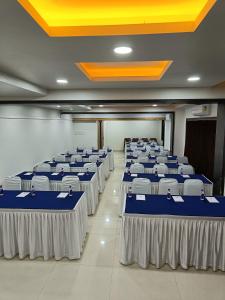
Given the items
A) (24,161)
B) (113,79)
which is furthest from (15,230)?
(24,161)

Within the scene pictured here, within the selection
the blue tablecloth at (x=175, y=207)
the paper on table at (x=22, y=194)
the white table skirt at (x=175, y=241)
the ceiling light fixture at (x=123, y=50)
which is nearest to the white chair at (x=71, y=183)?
the paper on table at (x=22, y=194)

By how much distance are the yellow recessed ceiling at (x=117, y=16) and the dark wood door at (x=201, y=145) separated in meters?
6.40

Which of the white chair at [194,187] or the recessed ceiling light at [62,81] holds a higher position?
the recessed ceiling light at [62,81]

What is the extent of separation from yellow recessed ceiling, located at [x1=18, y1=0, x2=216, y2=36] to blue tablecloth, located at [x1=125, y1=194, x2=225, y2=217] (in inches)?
101

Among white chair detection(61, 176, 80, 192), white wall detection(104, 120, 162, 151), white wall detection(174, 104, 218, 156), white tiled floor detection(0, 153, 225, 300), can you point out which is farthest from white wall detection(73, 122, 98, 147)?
white tiled floor detection(0, 153, 225, 300)

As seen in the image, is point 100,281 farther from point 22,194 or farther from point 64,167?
point 64,167

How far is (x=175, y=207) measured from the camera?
3.84 metres

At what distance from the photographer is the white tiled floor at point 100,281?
123 inches

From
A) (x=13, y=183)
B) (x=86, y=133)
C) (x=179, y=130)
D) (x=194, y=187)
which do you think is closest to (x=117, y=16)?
(x=194, y=187)

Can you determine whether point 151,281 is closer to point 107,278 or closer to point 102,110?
point 107,278

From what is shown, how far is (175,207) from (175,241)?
0.53m

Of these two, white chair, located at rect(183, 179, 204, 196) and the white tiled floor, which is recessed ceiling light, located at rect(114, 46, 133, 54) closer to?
the white tiled floor

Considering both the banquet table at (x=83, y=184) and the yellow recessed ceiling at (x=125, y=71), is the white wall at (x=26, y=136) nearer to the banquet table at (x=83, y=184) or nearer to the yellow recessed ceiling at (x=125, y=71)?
the banquet table at (x=83, y=184)

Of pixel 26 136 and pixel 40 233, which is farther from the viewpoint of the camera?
pixel 26 136
